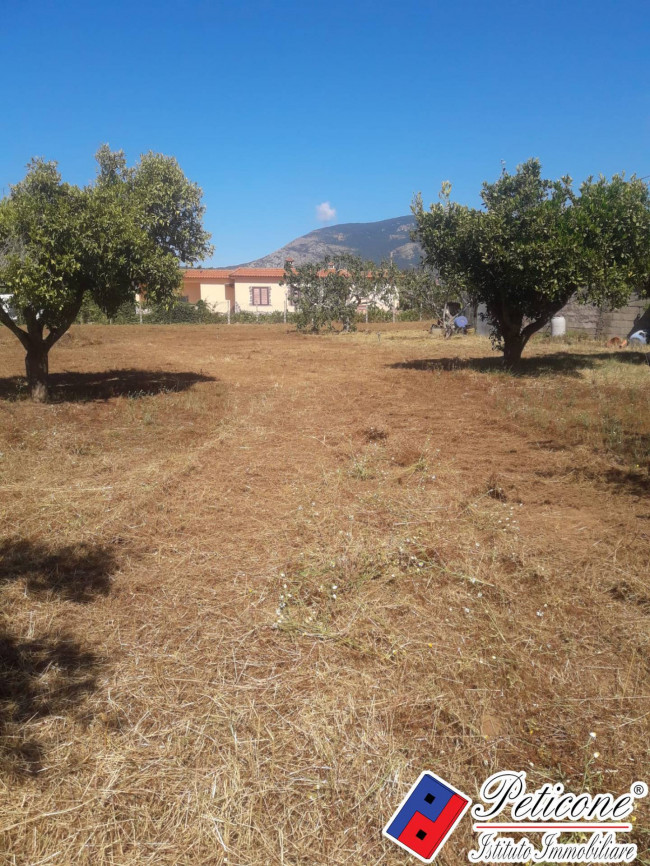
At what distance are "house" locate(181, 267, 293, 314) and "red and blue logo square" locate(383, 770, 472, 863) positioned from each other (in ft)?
156

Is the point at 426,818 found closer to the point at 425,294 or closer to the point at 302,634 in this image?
the point at 302,634

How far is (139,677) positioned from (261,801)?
40.3 inches

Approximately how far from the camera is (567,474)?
21.1 feet

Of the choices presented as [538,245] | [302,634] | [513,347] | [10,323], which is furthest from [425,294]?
[302,634]

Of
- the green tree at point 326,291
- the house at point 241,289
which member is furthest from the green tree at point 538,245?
the house at point 241,289

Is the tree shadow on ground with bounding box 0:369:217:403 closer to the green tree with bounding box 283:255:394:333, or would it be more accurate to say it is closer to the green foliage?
the green foliage

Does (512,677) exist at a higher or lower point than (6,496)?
lower

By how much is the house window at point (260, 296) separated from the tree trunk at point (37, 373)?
40.2 m

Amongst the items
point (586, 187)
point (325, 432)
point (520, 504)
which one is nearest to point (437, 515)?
point (520, 504)

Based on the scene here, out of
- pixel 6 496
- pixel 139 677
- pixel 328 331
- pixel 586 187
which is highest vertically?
pixel 586 187

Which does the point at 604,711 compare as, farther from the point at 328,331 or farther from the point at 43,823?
the point at 328,331

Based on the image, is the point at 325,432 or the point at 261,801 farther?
the point at 325,432

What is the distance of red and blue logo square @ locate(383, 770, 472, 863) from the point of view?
2.29 metres

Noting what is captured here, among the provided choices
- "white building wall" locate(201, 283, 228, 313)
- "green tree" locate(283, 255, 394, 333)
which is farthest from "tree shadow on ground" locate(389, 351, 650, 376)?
"white building wall" locate(201, 283, 228, 313)
